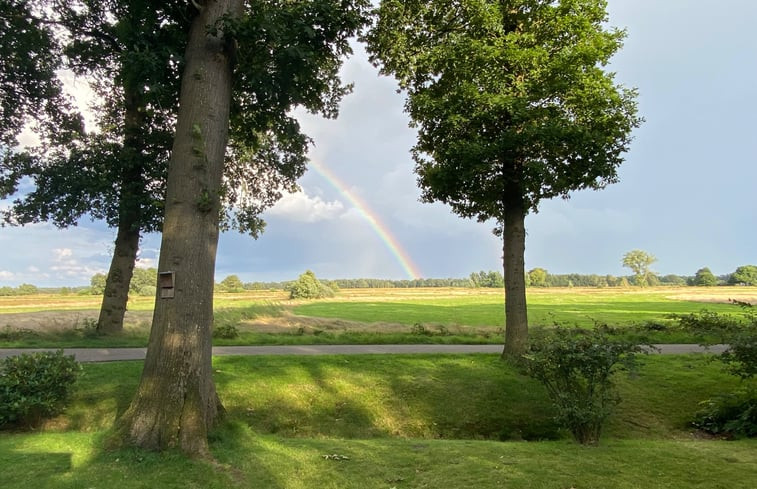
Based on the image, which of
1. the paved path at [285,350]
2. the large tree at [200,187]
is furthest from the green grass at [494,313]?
the large tree at [200,187]

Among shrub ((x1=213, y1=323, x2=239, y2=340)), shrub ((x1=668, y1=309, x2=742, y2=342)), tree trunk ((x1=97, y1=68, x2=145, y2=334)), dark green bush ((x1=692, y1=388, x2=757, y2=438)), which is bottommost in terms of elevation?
dark green bush ((x1=692, y1=388, x2=757, y2=438))

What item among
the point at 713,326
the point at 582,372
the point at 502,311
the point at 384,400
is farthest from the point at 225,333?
the point at 502,311

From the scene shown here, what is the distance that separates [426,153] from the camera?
1311 centimetres

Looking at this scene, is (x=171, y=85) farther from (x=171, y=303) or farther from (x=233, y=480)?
(x=233, y=480)

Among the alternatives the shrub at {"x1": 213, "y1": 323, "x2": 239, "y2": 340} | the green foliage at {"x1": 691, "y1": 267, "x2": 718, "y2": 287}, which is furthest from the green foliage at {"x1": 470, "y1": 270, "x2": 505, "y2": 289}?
the shrub at {"x1": 213, "y1": 323, "x2": 239, "y2": 340}

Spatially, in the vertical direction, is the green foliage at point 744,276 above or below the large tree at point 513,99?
below

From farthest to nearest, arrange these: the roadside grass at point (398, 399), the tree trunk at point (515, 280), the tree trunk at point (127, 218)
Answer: the tree trunk at point (127, 218)
the tree trunk at point (515, 280)
the roadside grass at point (398, 399)

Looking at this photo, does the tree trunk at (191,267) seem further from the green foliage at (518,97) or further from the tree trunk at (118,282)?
the tree trunk at (118,282)

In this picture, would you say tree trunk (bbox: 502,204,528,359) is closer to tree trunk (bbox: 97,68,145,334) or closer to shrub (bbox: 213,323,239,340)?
shrub (bbox: 213,323,239,340)

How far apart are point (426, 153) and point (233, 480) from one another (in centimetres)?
1041

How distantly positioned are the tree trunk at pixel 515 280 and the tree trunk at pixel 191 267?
789cm

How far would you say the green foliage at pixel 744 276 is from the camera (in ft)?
349

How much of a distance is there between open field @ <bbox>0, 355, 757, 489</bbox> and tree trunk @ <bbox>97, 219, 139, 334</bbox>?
748cm

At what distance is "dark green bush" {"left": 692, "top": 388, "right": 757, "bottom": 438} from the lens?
7629 millimetres
